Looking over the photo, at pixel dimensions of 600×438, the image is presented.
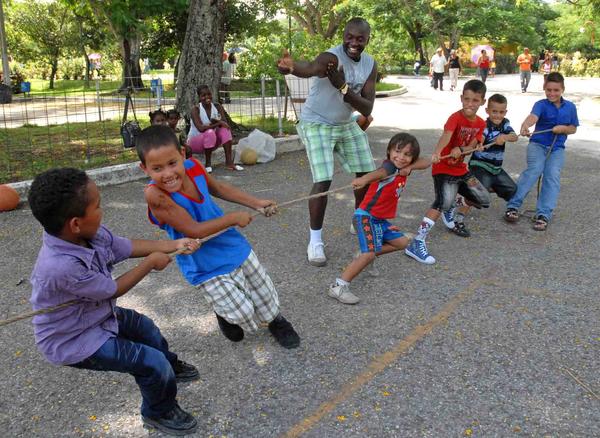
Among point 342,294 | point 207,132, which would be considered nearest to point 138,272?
point 342,294

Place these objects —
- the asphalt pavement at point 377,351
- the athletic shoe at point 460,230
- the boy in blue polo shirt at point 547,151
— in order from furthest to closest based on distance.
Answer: the boy in blue polo shirt at point 547,151
the athletic shoe at point 460,230
the asphalt pavement at point 377,351

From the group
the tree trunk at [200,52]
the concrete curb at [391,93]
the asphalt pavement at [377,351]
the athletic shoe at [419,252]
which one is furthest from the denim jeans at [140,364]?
the concrete curb at [391,93]

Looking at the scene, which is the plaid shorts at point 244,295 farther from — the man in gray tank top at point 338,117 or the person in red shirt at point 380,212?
the man in gray tank top at point 338,117

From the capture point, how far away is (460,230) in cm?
508

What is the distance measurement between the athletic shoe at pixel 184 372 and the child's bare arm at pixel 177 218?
0.67 metres

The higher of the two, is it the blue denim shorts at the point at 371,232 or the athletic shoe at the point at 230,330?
the blue denim shorts at the point at 371,232

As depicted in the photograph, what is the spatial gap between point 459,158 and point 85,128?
8482 mm

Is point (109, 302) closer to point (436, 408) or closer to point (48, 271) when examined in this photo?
point (48, 271)

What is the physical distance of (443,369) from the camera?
9.61 ft

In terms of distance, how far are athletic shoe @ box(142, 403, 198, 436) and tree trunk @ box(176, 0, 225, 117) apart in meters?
6.69

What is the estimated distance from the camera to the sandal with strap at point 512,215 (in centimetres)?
541

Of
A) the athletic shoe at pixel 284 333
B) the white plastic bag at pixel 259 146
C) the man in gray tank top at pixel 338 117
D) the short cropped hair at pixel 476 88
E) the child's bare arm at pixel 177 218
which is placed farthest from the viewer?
the white plastic bag at pixel 259 146

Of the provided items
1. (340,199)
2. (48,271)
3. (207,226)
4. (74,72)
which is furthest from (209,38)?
(74,72)

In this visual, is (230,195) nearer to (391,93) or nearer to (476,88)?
(476,88)
